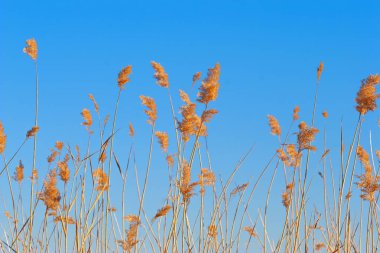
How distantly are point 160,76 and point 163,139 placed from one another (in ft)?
1.15

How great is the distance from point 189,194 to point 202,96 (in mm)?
450

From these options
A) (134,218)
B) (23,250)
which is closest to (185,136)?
(134,218)

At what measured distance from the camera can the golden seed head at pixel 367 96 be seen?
2.83 m

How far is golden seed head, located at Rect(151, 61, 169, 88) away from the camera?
3.39m

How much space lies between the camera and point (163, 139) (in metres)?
3.45

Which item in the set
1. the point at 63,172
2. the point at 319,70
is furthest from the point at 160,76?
the point at 63,172

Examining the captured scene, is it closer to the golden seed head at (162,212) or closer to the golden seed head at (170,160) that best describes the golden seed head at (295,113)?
the golden seed head at (170,160)

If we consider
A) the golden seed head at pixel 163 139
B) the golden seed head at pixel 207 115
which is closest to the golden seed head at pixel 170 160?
the golden seed head at pixel 163 139

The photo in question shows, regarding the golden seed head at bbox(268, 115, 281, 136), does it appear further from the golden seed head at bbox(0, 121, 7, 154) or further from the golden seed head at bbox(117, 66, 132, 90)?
the golden seed head at bbox(0, 121, 7, 154)

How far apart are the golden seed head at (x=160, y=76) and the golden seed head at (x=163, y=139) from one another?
272mm

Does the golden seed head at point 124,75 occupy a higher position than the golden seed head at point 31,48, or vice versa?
the golden seed head at point 31,48

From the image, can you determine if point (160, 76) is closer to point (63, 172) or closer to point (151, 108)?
point (151, 108)

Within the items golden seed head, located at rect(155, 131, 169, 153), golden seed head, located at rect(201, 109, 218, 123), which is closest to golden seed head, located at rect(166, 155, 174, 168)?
golden seed head, located at rect(155, 131, 169, 153)

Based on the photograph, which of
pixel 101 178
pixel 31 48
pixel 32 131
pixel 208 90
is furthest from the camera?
pixel 31 48
